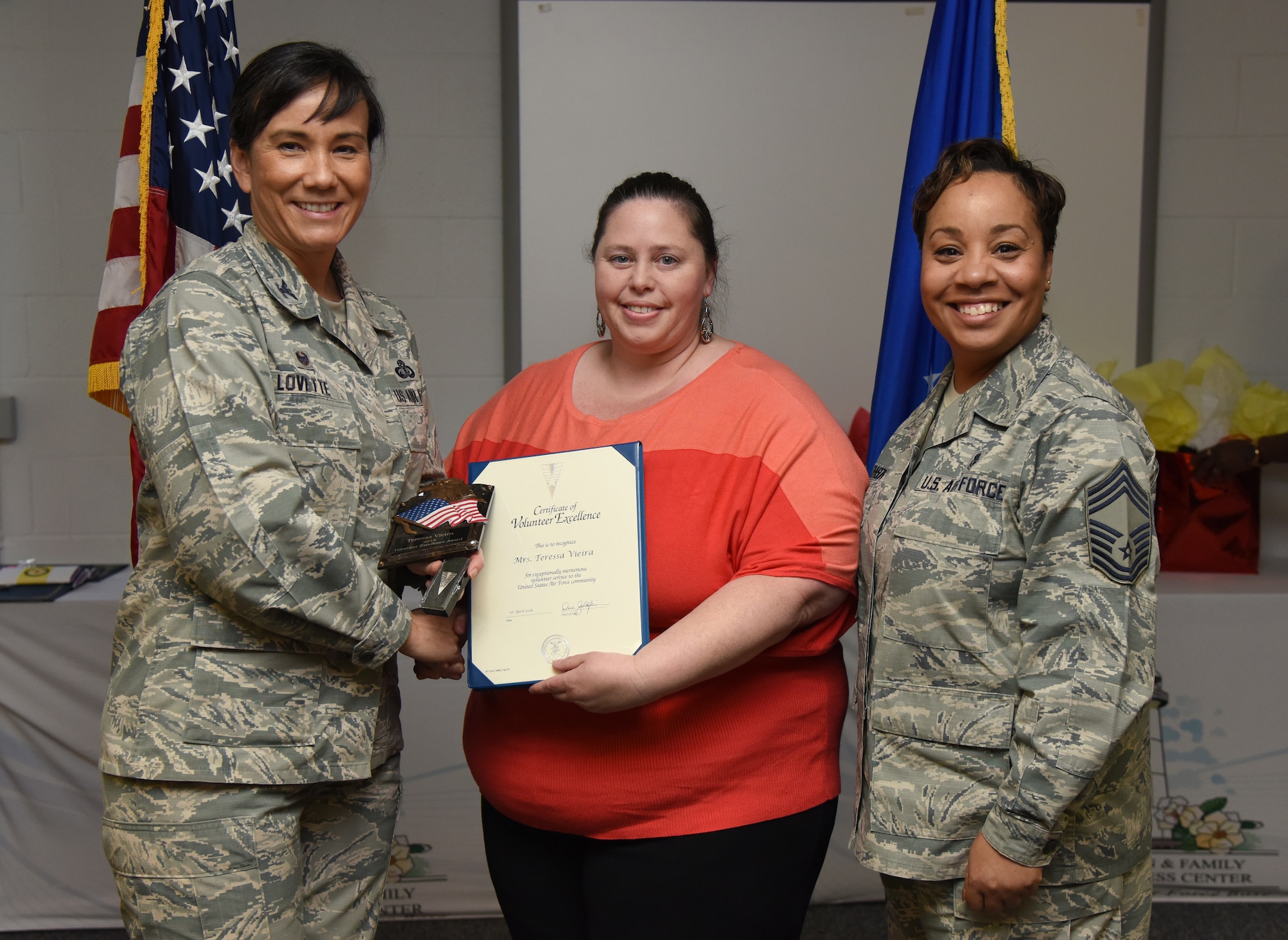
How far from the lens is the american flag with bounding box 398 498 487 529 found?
1.37 m

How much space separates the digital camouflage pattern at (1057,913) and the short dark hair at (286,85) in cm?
134

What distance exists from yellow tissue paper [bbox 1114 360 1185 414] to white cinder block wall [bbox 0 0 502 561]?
6.11 feet

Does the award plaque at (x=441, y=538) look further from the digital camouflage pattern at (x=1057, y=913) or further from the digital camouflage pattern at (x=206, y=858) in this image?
the digital camouflage pattern at (x=1057, y=913)

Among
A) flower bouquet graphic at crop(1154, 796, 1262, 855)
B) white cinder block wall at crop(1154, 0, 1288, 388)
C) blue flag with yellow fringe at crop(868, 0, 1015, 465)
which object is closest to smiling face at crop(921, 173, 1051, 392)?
blue flag with yellow fringe at crop(868, 0, 1015, 465)

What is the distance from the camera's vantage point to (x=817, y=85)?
2.97 meters

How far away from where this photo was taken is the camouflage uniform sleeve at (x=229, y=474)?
1205 millimetres

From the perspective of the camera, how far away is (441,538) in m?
1.35

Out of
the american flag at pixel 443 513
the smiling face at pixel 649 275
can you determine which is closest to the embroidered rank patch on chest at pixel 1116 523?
the smiling face at pixel 649 275

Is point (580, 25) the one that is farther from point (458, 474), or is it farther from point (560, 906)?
point (560, 906)

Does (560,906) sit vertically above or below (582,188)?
below

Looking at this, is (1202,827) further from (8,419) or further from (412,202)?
(8,419)

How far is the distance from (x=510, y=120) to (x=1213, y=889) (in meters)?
2.90

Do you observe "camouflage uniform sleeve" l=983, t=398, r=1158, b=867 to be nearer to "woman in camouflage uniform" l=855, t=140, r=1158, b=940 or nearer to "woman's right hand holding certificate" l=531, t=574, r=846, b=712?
"woman in camouflage uniform" l=855, t=140, r=1158, b=940

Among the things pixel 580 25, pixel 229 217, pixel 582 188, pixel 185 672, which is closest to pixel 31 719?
pixel 229 217
